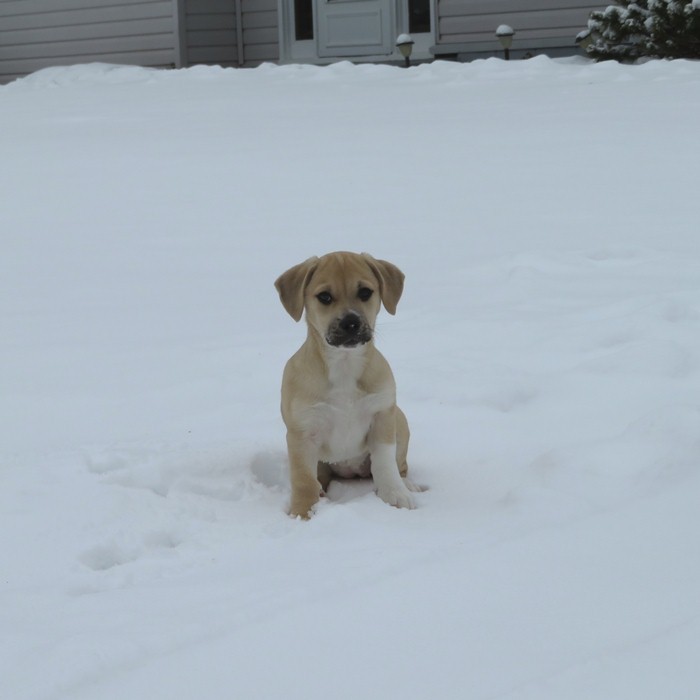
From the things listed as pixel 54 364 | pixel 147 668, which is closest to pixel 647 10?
pixel 54 364

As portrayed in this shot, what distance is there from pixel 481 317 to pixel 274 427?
2.10 metres

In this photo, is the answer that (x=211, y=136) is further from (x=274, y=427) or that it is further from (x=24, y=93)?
(x=274, y=427)

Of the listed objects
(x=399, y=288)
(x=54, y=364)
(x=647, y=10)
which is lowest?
(x=54, y=364)

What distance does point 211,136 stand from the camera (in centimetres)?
1245

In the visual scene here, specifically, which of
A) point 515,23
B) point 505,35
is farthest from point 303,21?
point 505,35

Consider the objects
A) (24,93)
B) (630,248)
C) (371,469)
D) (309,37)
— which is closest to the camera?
(371,469)

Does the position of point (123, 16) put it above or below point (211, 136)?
above

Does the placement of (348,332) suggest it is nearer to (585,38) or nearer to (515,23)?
(585,38)

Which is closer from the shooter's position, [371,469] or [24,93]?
[371,469]

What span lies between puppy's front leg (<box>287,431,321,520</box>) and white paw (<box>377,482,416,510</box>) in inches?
10.6

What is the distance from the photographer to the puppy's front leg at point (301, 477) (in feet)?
12.6

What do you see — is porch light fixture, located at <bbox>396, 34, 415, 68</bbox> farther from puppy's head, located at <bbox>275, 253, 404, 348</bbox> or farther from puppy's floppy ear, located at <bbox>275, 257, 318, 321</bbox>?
puppy's floppy ear, located at <bbox>275, 257, 318, 321</bbox>

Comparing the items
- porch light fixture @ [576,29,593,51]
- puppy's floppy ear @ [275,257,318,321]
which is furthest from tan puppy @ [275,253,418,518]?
porch light fixture @ [576,29,593,51]

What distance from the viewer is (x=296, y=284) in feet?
12.7
